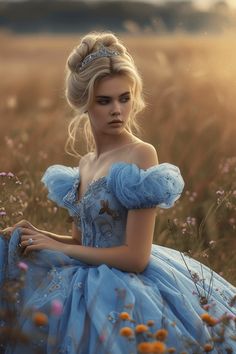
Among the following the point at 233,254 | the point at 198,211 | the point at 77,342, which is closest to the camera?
the point at 77,342

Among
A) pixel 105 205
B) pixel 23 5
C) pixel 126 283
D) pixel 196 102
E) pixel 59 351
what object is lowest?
pixel 59 351

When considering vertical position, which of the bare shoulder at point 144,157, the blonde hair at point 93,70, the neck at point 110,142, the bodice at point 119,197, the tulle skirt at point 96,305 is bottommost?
the tulle skirt at point 96,305

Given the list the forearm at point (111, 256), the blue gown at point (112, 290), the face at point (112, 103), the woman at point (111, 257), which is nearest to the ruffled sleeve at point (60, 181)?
the woman at point (111, 257)

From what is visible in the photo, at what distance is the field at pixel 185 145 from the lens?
4.30 meters

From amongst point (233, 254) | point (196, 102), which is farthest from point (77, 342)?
point (196, 102)

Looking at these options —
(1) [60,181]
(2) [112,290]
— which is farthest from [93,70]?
(2) [112,290]

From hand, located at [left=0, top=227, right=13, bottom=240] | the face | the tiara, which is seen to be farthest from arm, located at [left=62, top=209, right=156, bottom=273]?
the tiara

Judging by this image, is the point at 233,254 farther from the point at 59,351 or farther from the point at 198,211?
the point at 59,351

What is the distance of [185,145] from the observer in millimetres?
5906

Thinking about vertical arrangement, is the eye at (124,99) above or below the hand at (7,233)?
above

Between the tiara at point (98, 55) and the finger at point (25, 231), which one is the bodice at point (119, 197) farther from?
the tiara at point (98, 55)

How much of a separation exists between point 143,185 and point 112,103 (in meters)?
0.39

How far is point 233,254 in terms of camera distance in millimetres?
4309

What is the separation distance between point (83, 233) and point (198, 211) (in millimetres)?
1896
